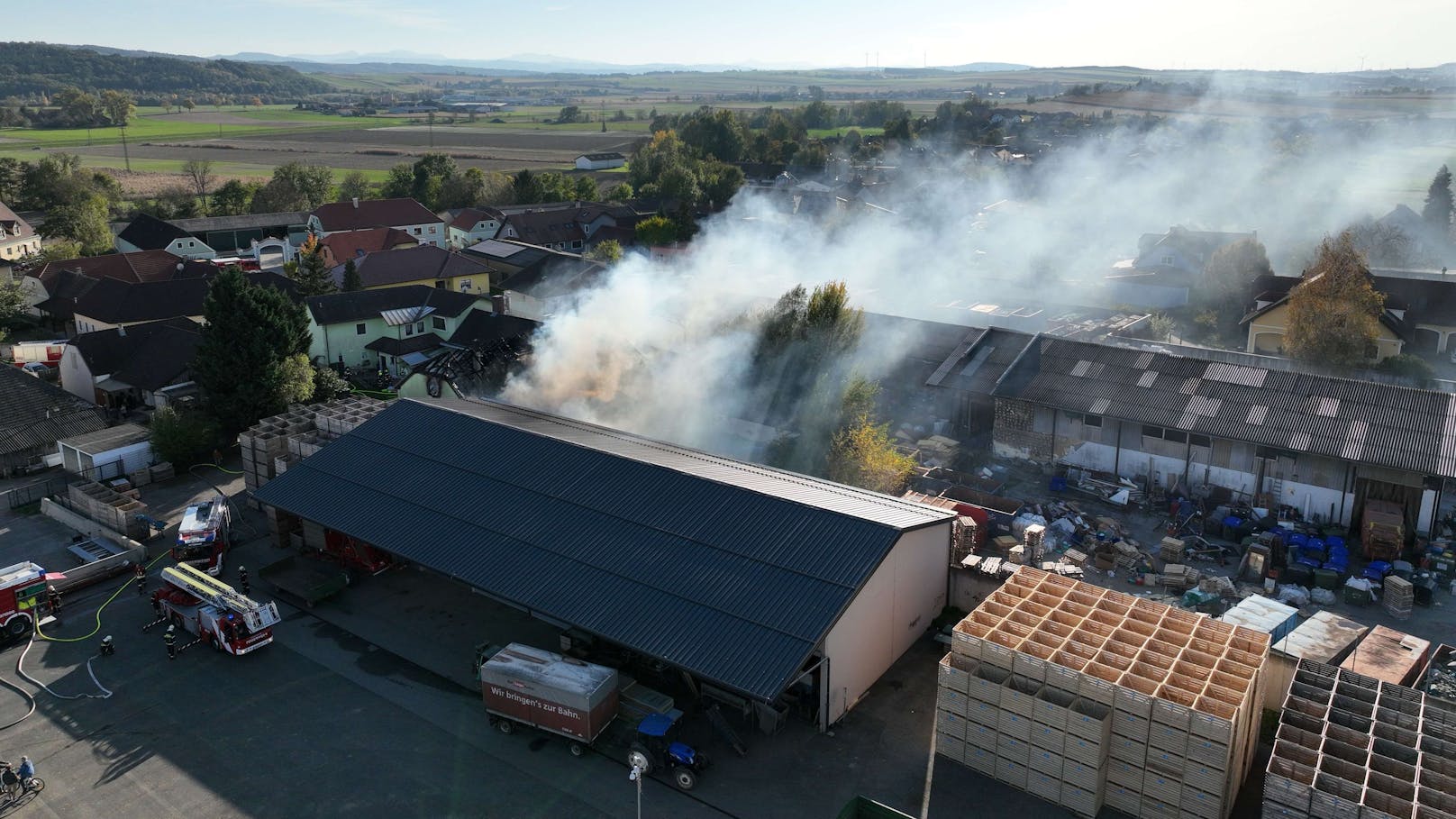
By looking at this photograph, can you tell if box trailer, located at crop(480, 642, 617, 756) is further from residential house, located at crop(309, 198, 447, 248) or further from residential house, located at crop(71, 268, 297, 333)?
residential house, located at crop(309, 198, 447, 248)

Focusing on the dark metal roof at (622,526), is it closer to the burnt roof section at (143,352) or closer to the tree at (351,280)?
the burnt roof section at (143,352)

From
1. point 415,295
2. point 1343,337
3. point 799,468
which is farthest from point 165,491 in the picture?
point 1343,337

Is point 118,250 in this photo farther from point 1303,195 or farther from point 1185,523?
point 1303,195

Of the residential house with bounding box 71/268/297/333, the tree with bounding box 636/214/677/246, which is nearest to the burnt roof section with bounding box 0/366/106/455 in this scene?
the residential house with bounding box 71/268/297/333

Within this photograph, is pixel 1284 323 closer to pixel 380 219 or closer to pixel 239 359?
pixel 239 359

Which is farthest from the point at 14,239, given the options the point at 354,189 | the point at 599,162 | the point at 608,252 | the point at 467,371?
the point at 599,162

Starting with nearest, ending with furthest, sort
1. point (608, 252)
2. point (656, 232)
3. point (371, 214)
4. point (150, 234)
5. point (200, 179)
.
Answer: point (608, 252) < point (150, 234) < point (656, 232) < point (371, 214) < point (200, 179)
